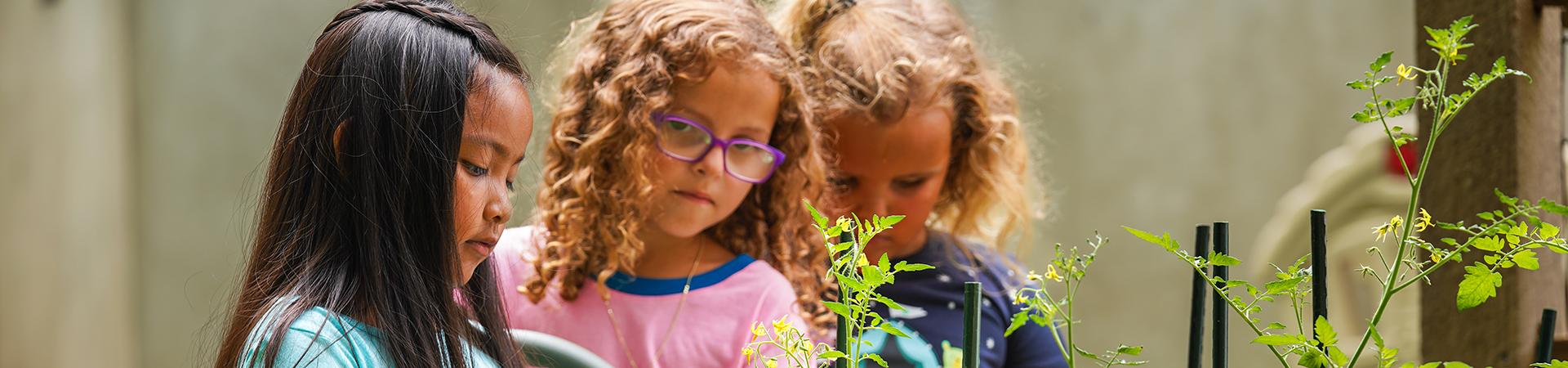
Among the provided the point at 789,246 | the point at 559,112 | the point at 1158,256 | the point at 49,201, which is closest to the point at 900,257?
the point at 789,246

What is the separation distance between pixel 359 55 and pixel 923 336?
0.81 metres

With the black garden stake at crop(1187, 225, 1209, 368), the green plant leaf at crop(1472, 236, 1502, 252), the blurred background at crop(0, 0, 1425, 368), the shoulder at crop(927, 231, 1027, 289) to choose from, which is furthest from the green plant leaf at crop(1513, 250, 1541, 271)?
the blurred background at crop(0, 0, 1425, 368)

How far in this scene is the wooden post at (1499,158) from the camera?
0.68m

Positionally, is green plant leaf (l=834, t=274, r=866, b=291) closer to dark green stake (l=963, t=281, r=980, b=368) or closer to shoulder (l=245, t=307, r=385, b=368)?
dark green stake (l=963, t=281, r=980, b=368)

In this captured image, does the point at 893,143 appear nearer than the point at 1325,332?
No

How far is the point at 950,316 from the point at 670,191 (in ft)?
1.51

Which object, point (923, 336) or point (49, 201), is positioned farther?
point (49, 201)

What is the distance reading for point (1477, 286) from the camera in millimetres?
382

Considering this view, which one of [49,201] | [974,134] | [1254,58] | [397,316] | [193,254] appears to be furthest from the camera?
[1254,58]

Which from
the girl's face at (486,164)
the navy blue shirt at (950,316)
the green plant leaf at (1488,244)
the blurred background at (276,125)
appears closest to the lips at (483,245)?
the girl's face at (486,164)

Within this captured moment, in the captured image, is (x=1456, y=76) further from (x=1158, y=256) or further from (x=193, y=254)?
(x=193, y=254)

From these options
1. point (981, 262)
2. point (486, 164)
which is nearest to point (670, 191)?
point (486, 164)

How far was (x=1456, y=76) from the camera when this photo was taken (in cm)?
70

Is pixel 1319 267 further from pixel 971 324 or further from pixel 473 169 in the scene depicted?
pixel 473 169
